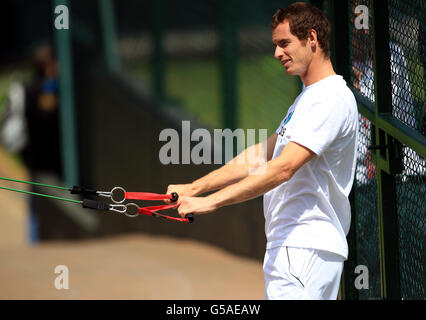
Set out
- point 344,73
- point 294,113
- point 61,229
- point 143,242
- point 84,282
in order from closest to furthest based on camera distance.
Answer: point 294,113, point 344,73, point 84,282, point 143,242, point 61,229

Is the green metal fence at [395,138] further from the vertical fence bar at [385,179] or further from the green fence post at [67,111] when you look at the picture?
the green fence post at [67,111]

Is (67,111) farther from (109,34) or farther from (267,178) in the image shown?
(267,178)

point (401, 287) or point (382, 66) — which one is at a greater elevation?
point (382, 66)

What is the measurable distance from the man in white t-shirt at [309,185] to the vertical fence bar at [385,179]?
1.17 ft

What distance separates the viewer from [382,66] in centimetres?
363

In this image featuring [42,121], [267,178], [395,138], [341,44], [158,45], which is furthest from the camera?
[42,121]

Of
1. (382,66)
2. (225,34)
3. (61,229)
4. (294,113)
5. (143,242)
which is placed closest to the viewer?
(294,113)

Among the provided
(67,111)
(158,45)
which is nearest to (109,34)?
(67,111)

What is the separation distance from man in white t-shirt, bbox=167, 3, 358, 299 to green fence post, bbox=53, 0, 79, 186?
816cm

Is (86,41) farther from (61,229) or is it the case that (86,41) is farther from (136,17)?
(61,229)

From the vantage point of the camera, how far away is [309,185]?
3.28m

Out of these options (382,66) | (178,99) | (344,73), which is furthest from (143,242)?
(382,66)

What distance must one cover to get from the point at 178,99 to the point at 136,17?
159 centimetres

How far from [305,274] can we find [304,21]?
3.27 feet
